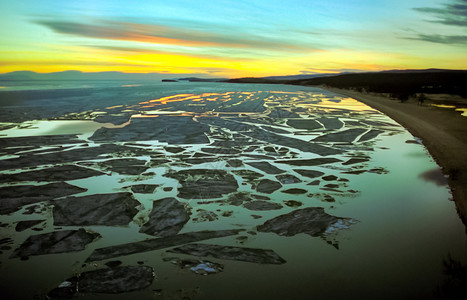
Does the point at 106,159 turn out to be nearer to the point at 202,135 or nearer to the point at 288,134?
the point at 202,135

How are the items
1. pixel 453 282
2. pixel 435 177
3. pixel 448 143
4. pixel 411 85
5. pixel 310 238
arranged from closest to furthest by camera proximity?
pixel 453 282 < pixel 310 238 < pixel 435 177 < pixel 448 143 < pixel 411 85

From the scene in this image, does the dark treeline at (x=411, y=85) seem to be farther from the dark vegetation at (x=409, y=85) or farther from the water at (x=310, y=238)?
the water at (x=310, y=238)

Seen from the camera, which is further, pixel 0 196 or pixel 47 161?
pixel 47 161

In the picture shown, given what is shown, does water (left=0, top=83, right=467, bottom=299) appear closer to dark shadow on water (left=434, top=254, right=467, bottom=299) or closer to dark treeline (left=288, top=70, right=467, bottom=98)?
dark shadow on water (left=434, top=254, right=467, bottom=299)

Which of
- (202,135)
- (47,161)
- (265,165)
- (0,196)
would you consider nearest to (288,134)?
(202,135)

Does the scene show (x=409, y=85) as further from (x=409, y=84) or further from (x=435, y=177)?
(x=435, y=177)

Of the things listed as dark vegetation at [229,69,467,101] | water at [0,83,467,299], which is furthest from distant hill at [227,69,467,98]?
water at [0,83,467,299]

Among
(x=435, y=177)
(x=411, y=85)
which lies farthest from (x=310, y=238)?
(x=411, y=85)

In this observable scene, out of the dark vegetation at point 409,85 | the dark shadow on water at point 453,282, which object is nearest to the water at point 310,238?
the dark shadow on water at point 453,282

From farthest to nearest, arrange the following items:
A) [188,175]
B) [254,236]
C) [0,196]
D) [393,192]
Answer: [188,175]
[393,192]
[0,196]
[254,236]

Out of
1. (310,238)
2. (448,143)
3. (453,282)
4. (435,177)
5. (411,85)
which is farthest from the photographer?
(411,85)

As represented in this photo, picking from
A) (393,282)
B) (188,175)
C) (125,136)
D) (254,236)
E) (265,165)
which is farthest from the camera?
(125,136)
